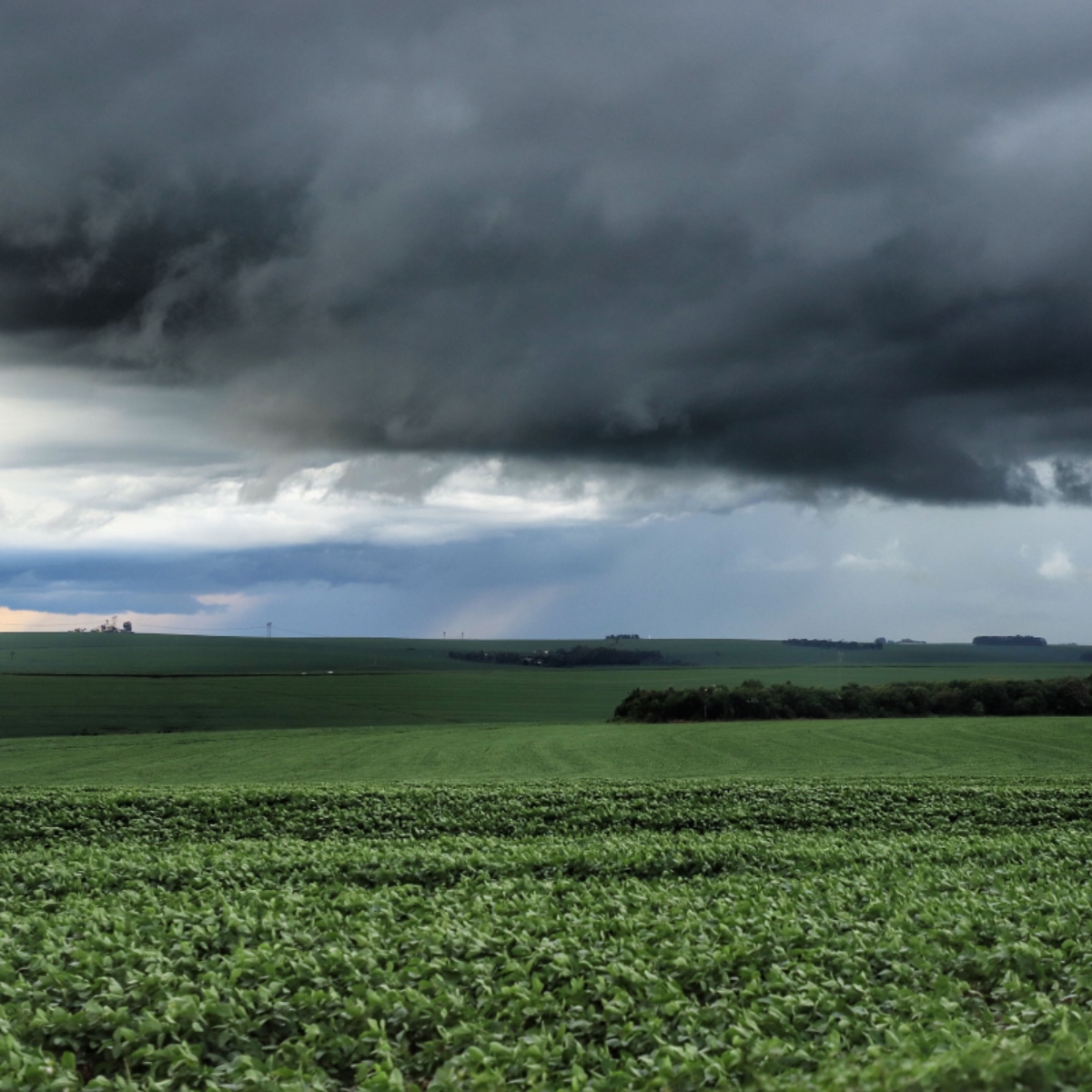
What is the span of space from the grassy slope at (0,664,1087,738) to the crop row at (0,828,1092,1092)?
8597 centimetres

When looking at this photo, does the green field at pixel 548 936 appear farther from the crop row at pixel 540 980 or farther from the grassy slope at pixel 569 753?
the grassy slope at pixel 569 753

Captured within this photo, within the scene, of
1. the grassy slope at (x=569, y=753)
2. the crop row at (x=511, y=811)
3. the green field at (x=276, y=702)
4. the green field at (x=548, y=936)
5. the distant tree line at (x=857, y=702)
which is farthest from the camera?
the green field at (x=276, y=702)

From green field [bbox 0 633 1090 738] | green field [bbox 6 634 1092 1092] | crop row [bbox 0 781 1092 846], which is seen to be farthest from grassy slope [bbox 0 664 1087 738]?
green field [bbox 6 634 1092 1092]

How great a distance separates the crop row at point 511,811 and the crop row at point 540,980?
25.0ft

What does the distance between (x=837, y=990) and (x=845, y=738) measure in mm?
66845

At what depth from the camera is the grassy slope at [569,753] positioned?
5381 cm

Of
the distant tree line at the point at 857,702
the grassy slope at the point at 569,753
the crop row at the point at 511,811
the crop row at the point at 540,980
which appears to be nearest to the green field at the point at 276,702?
the distant tree line at the point at 857,702

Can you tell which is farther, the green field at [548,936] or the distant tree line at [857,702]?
the distant tree line at [857,702]

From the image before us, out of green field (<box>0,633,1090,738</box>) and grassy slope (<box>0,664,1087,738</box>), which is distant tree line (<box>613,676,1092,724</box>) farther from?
grassy slope (<box>0,664,1087,738</box>)

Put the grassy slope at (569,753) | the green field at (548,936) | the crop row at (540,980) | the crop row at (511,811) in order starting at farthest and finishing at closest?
the grassy slope at (569,753) < the crop row at (511,811) < the green field at (548,936) < the crop row at (540,980)

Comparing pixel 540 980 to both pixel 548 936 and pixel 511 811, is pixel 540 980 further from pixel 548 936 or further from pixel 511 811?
pixel 511 811

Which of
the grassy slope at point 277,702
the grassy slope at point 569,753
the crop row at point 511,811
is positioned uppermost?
the crop row at point 511,811

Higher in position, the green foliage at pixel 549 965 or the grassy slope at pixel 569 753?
the green foliage at pixel 549 965

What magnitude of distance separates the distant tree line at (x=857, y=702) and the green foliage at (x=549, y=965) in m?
73.2
